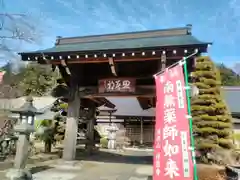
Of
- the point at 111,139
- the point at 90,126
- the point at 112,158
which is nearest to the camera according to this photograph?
the point at 112,158

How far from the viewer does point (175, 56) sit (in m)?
7.33

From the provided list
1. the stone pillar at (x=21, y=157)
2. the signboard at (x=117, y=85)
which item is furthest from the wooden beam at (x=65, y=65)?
the stone pillar at (x=21, y=157)

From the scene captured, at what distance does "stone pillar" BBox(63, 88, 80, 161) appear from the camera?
889cm

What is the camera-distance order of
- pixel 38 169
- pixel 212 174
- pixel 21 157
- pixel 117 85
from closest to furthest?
1. pixel 21 157
2. pixel 38 169
3. pixel 212 174
4. pixel 117 85

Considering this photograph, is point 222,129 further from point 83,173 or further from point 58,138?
point 58,138

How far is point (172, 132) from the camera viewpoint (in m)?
4.44

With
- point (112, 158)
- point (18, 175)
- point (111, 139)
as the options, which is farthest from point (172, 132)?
point (111, 139)

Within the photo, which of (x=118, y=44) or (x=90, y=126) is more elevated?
(x=118, y=44)

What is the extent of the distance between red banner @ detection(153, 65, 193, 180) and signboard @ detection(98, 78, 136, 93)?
3.54 metres

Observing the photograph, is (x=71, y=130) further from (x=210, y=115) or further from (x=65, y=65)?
(x=210, y=115)

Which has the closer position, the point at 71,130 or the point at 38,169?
the point at 38,169

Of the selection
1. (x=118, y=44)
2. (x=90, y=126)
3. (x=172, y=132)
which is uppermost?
(x=118, y=44)

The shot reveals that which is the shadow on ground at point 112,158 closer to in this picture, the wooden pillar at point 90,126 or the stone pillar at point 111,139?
the wooden pillar at point 90,126

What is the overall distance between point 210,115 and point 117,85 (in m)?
5.13
